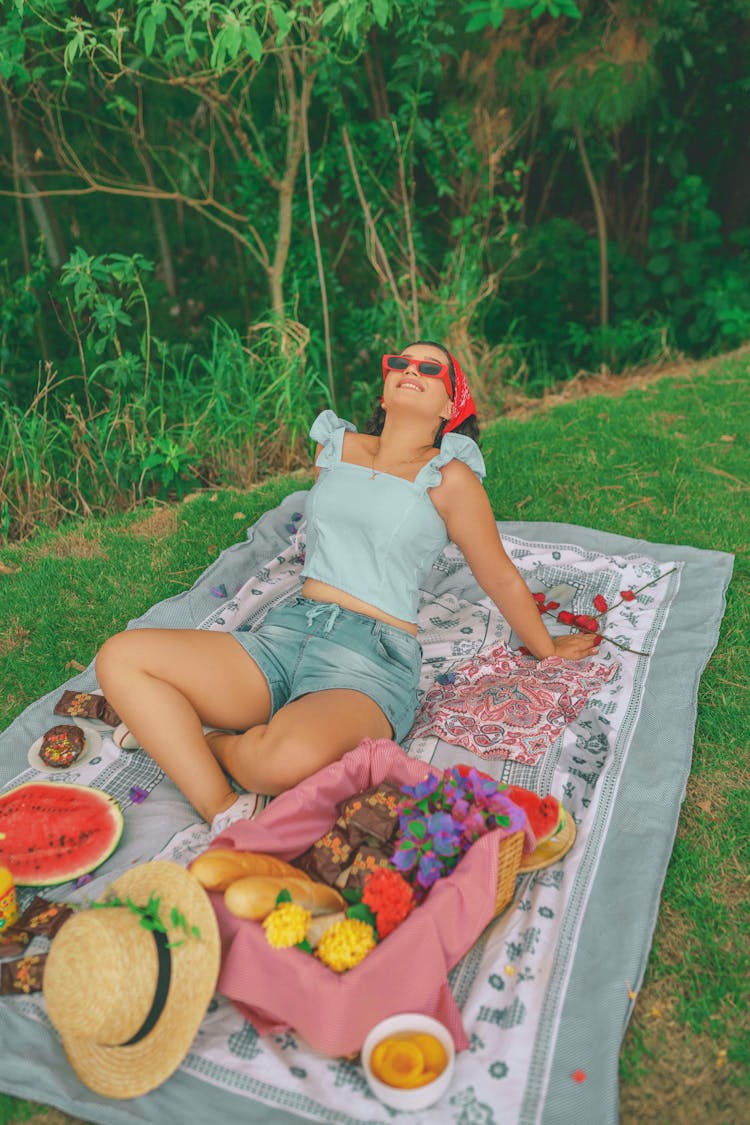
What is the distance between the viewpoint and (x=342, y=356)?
23.7ft

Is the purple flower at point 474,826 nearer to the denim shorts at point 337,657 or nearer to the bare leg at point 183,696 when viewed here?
the denim shorts at point 337,657

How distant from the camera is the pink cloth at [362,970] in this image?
6.39 ft

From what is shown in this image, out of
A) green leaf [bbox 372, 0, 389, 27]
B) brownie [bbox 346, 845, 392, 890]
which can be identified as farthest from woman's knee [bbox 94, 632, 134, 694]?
green leaf [bbox 372, 0, 389, 27]

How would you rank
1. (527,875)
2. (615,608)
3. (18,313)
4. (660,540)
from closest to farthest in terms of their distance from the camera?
(527,875), (615,608), (660,540), (18,313)

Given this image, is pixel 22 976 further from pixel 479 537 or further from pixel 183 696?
pixel 479 537

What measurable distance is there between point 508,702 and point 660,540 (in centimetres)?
160

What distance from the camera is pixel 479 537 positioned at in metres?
3.09

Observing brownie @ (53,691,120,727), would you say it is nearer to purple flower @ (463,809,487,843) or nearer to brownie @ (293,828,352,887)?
brownie @ (293,828,352,887)

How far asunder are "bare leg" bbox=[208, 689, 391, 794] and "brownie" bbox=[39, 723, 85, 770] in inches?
20.6

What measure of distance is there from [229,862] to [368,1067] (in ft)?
1.79

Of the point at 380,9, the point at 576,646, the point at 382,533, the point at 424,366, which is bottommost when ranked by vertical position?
the point at 576,646

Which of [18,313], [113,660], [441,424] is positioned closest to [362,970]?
[113,660]

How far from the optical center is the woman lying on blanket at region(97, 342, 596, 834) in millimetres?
2662

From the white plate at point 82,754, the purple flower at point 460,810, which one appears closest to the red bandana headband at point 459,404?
the purple flower at point 460,810
